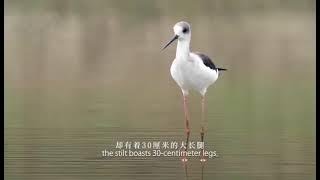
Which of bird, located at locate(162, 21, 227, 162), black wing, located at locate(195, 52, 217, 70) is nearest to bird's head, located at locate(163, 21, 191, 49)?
bird, located at locate(162, 21, 227, 162)

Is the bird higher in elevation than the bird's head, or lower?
lower

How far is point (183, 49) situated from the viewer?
8.29 ft

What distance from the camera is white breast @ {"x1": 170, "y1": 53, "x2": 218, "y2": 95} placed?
253 cm

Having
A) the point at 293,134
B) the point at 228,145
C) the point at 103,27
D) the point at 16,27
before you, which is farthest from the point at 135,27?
the point at 293,134

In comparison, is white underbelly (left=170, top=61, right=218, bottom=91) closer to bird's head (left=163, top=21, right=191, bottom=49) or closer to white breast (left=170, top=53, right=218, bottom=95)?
A: white breast (left=170, top=53, right=218, bottom=95)

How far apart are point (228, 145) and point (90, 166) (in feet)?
2.27

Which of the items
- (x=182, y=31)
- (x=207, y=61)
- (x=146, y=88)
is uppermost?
(x=182, y=31)

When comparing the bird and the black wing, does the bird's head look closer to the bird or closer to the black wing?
the bird

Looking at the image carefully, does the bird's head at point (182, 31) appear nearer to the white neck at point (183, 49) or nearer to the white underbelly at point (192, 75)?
the white neck at point (183, 49)

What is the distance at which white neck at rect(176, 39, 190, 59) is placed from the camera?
2525 mm

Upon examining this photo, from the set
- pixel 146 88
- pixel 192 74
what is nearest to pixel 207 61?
pixel 192 74

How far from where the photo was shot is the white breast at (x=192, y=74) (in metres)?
2.53

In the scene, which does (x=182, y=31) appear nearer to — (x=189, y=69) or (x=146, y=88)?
(x=189, y=69)

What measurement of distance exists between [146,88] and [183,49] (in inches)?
10.5
